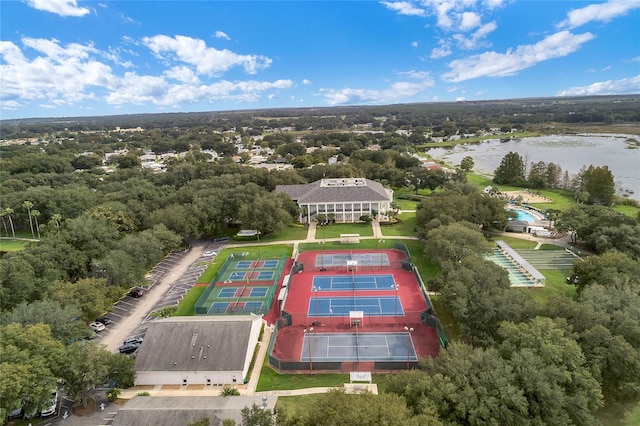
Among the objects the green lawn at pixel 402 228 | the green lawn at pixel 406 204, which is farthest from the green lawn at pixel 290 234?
the green lawn at pixel 406 204

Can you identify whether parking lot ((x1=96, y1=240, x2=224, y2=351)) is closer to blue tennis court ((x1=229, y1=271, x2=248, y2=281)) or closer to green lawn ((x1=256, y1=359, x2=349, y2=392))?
blue tennis court ((x1=229, y1=271, x2=248, y2=281))

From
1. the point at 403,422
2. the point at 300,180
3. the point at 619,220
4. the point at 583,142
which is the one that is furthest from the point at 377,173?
the point at 583,142

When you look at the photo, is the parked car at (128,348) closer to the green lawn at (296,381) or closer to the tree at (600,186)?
the green lawn at (296,381)

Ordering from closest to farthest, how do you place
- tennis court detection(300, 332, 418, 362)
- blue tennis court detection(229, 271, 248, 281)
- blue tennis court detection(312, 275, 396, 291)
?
tennis court detection(300, 332, 418, 362)
blue tennis court detection(312, 275, 396, 291)
blue tennis court detection(229, 271, 248, 281)

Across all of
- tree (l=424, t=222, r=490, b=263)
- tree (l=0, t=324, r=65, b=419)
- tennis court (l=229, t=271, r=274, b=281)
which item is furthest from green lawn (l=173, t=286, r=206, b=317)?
tree (l=424, t=222, r=490, b=263)

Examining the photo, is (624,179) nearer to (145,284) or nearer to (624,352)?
(624,352)

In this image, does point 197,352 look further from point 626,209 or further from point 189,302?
point 626,209
